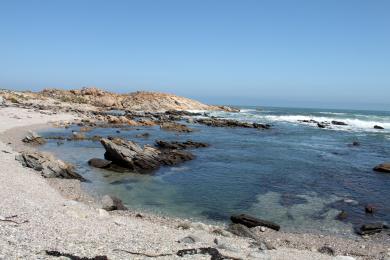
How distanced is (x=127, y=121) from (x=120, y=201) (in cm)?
3857

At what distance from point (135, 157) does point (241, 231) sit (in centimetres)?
1229

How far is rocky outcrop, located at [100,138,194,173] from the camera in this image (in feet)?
75.4

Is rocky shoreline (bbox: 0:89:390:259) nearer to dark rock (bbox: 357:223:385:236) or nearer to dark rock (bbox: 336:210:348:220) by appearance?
dark rock (bbox: 357:223:385:236)

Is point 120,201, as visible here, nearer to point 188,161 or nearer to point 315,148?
point 188,161

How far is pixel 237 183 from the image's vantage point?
20453 mm

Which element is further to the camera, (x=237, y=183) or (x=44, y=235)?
(x=237, y=183)

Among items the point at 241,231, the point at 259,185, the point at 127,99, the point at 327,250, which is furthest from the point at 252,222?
the point at 127,99

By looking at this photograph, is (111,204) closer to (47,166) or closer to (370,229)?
(47,166)

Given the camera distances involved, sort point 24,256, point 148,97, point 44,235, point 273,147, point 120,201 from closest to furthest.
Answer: point 24,256
point 44,235
point 120,201
point 273,147
point 148,97

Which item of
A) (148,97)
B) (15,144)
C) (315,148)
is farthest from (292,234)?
(148,97)

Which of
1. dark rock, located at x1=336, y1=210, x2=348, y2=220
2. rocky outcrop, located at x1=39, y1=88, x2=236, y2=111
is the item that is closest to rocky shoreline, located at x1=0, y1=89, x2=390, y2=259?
dark rock, located at x1=336, y1=210, x2=348, y2=220

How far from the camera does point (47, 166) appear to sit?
1914 centimetres

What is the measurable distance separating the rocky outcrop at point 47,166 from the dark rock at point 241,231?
9479 millimetres

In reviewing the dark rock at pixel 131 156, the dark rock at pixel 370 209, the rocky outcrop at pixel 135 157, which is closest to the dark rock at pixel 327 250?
the dark rock at pixel 370 209
